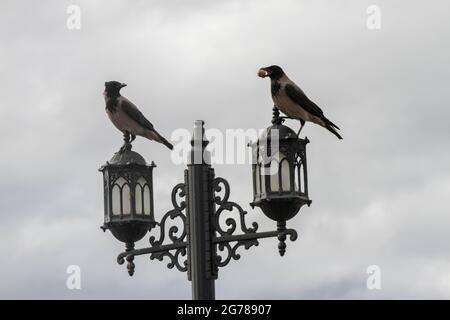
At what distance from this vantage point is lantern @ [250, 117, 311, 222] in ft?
79.9

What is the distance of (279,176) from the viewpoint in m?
24.4

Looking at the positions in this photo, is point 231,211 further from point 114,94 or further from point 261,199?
point 114,94

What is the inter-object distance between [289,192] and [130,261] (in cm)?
192

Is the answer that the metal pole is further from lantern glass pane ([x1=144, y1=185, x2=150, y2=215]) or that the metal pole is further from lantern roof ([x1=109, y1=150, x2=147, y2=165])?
lantern roof ([x1=109, y1=150, x2=147, y2=165])

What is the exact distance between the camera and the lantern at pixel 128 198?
25.1 meters

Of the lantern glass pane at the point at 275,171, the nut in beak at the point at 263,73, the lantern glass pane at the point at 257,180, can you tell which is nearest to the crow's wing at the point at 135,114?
the nut in beak at the point at 263,73

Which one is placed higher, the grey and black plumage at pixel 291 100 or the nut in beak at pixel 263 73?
the nut in beak at pixel 263 73

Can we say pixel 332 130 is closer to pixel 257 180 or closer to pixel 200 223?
pixel 257 180

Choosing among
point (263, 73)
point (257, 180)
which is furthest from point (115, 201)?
point (263, 73)

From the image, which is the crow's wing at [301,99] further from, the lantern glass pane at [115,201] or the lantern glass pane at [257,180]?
the lantern glass pane at [115,201]

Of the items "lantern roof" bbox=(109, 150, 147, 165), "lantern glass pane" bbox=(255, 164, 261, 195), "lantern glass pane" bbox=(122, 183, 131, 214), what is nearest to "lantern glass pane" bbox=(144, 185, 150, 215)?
"lantern glass pane" bbox=(122, 183, 131, 214)

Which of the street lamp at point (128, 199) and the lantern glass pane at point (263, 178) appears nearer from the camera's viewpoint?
the lantern glass pane at point (263, 178)

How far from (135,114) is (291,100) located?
1750 millimetres
